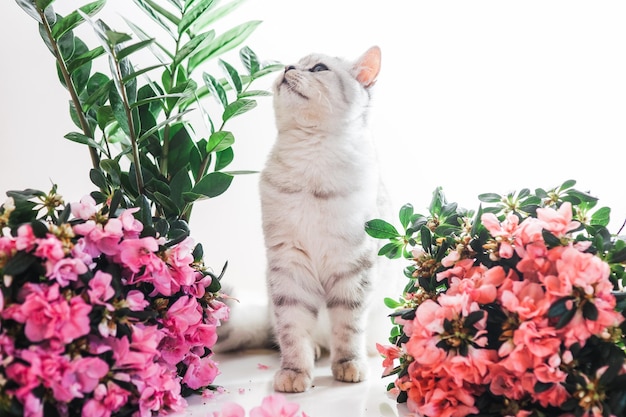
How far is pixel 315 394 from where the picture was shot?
129cm

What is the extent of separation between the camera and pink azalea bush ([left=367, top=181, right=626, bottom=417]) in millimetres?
909

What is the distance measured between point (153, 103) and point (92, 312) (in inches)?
24.1

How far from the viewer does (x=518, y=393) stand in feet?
3.14

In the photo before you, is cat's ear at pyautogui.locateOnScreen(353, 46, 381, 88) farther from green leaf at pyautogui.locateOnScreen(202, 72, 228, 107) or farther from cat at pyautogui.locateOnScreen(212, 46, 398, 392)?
green leaf at pyautogui.locateOnScreen(202, 72, 228, 107)

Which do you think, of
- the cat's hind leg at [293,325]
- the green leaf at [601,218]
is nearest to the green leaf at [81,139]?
the cat's hind leg at [293,325]

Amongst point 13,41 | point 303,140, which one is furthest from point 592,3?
point 13,41

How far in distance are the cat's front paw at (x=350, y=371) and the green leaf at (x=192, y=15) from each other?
83 centimetres

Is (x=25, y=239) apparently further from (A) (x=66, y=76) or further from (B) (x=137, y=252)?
(A) (x=66, y=76)

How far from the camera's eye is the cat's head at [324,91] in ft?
4.63

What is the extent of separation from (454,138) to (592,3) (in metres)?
0.50

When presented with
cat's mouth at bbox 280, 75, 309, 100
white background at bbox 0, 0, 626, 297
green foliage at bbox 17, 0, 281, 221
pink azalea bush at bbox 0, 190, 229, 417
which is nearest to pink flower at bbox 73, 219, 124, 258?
pink azalea bush at bbox 0, 190, 229, 417

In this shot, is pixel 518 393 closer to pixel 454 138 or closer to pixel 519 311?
pixel 519 311

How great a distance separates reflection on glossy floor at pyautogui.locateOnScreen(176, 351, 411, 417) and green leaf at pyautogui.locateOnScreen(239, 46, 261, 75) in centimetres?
73

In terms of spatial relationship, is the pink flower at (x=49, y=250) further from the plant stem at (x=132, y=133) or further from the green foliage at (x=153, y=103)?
the plant stem at (x=132, y=133)
